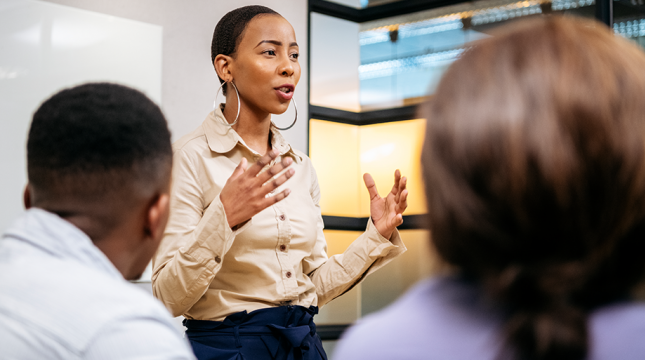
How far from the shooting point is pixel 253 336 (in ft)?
4.84

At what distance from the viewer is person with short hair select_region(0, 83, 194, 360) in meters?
0.64

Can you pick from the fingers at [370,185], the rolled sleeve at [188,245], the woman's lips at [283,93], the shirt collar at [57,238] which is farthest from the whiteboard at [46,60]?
the shirt collar at [57,238]

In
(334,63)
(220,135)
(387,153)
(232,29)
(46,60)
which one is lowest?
(220,135)

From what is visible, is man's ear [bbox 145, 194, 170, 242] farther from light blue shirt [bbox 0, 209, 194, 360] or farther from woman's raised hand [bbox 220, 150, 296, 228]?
woman's raised hand [bbox 220, 150, 296, 228]

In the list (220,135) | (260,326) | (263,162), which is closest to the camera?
(263,162)

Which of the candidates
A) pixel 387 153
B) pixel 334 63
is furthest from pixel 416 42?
pixel 387 153

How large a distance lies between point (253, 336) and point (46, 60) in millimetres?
1723

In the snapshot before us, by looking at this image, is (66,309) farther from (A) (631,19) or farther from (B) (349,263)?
(A) (631,19)

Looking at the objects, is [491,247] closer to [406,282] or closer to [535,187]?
[535,187]

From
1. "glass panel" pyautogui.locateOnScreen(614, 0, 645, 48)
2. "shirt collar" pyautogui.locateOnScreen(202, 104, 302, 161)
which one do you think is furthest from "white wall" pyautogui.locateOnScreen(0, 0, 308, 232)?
"glass panel" pyautogui.locateOnScreen(614, 0, 645, 48)

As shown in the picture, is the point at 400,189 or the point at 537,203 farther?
the point at 400,189

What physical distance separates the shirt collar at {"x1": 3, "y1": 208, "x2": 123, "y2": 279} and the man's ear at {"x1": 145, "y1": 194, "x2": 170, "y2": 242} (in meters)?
0.11

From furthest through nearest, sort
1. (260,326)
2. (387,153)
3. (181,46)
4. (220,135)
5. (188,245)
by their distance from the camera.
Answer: (387,153) < (181,46) < (220,135) < (260,326) < (188,245)

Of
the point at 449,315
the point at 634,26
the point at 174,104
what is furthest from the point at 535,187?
the point at 634,26
